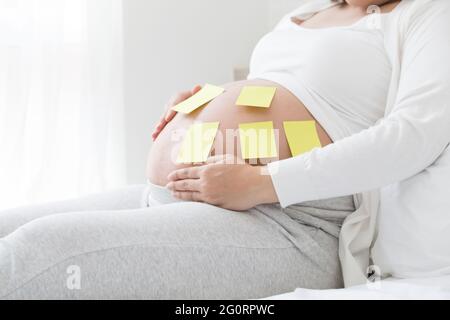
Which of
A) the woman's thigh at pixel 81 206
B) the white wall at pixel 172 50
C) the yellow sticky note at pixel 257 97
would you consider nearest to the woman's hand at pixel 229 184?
the yellow sticky note at pixel 257 97

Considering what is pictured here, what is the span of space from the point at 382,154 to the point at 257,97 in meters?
0.29

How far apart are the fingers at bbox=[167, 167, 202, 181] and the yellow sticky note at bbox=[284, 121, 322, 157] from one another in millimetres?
176

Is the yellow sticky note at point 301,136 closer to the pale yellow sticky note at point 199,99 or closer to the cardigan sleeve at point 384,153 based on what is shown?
the cardigan sleeve at point 384,153

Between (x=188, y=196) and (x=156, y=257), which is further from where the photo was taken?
(x=188, y=196)

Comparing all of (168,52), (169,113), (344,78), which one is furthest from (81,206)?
(168,52)

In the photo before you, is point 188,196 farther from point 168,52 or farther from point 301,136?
point 168,52

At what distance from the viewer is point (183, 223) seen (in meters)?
0.94

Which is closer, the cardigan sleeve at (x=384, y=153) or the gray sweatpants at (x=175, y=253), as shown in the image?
the gray sweatpants at (x=175, y=253)

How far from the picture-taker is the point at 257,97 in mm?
1186

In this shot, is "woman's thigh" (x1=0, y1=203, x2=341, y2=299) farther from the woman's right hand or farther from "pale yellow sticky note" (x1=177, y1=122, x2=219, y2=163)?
the woman's right hand

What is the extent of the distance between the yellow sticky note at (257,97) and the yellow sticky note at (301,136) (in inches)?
2.5

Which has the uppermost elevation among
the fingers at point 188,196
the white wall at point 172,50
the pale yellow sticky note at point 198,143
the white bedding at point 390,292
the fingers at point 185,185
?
the white wall at point 172,50

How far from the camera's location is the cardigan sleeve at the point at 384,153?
101 cm

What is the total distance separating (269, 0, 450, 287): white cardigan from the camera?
1.01 meters
